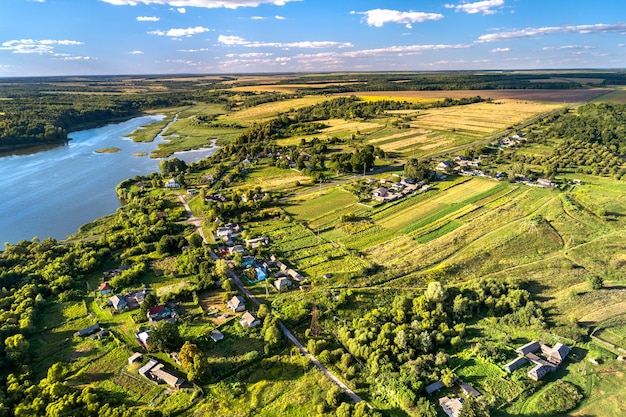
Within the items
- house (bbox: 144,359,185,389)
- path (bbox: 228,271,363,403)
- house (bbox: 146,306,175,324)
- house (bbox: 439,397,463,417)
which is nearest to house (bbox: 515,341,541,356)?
house (bbox: 439,397,463,417)

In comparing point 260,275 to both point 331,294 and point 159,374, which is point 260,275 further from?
point 159,374

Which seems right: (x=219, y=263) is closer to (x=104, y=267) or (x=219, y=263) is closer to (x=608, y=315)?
(x=104, y=267)

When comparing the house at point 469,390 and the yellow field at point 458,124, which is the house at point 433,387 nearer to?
the house at point 469,390

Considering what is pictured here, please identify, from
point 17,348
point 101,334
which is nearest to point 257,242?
point 101,334

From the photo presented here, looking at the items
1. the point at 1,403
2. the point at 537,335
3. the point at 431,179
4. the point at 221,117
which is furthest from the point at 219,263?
the point at 221,117

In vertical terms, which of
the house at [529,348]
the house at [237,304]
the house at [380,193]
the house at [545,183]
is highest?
the house at [545,183]

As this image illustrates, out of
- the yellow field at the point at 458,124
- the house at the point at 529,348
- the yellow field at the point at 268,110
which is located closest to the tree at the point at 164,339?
the house at the point at 529,348
